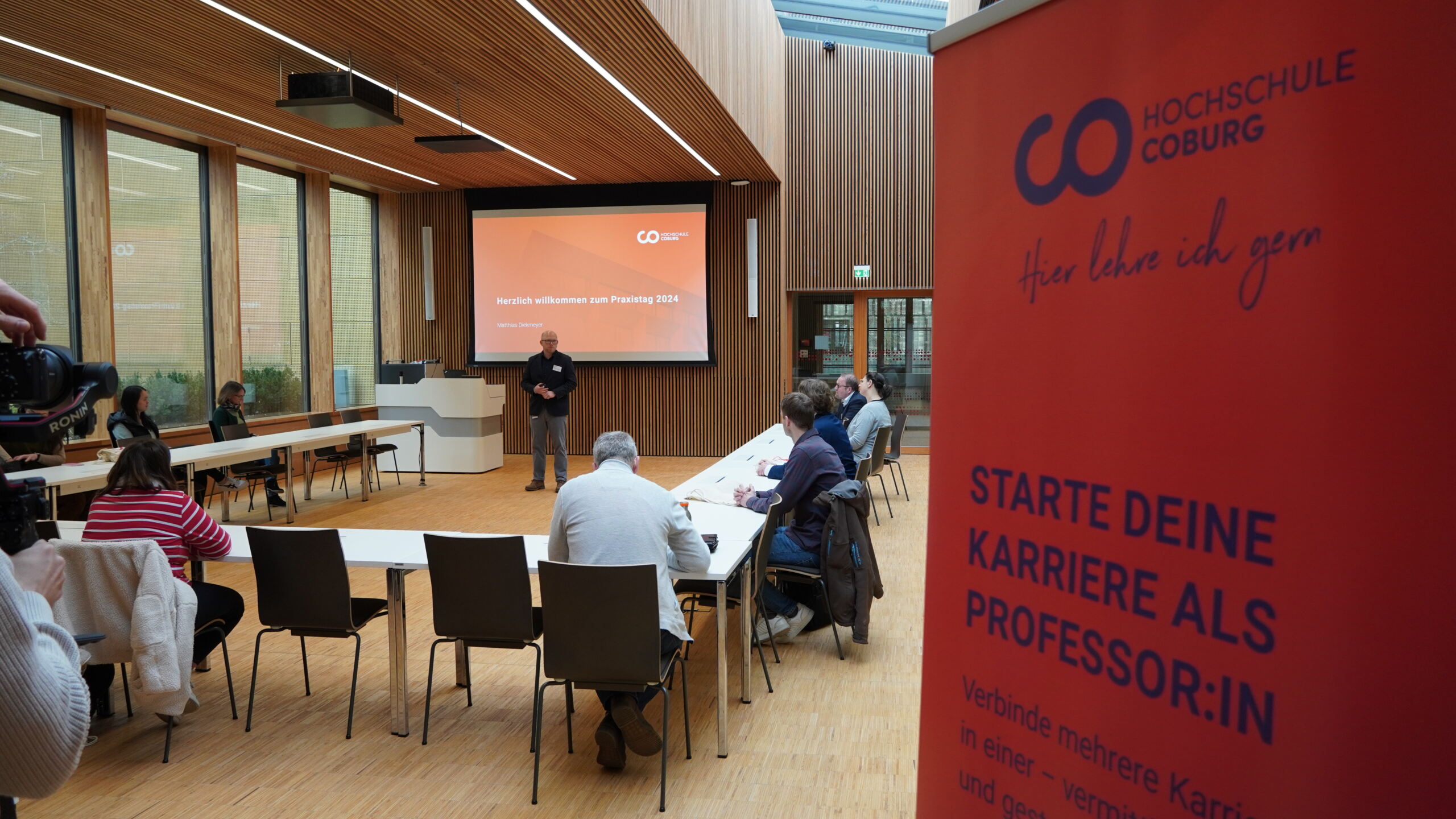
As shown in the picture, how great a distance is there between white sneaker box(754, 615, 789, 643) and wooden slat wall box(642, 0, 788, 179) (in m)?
3.68

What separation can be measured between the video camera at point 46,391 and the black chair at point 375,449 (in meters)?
8.27

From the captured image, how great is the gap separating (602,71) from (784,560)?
13.5 feet

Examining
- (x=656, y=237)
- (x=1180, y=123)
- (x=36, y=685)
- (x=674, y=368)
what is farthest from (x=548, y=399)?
(x=1180, y=123)

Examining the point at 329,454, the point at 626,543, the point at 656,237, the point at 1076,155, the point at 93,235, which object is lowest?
the point at 329,454

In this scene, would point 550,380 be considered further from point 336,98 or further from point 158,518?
point 158,518

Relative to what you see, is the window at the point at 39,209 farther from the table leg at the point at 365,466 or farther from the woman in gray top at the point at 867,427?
the woman in gray top at the point at 867,427

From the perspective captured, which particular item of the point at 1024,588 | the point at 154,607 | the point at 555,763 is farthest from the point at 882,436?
the point at 1024,588

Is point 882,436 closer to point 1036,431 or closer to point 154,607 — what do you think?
point 154,607

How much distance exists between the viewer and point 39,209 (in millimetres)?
7641

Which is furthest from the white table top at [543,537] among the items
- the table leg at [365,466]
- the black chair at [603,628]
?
the table leg at [365,466]

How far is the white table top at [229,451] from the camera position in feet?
19.5

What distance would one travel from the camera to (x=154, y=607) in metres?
3.41

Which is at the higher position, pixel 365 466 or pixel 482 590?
pixel 482 590

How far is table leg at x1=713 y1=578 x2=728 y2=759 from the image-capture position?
11.7ft
